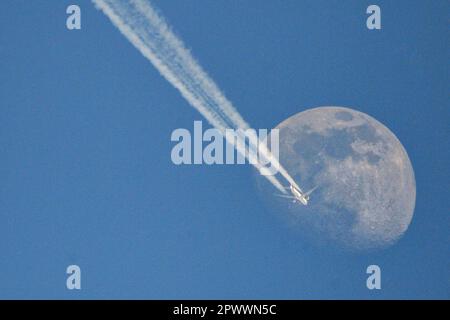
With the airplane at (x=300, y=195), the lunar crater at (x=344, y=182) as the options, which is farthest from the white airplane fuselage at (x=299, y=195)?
the lunar crater at (x=344, y=182)

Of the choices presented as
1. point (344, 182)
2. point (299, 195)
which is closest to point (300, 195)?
point (299, 195)

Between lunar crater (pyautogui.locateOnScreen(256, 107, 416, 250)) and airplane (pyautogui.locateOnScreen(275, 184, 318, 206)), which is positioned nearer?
airplane (pyautogui.locateOnScreen(275, 184, 318, 206))

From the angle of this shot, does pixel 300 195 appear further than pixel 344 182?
No

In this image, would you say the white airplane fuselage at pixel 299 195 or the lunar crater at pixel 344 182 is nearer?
the white airplane fuselage at pixel 299 195

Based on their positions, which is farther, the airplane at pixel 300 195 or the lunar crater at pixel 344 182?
the lunar crater at pixel 344 182

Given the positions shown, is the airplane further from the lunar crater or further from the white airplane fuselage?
the lunar crater

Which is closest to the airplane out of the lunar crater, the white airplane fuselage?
the white airplane fuselage

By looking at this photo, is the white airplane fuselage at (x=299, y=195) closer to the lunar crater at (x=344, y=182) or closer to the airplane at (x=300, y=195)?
the airplane at (x=300, y=195)

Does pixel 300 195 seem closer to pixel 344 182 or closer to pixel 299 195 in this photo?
pixel 299 195
